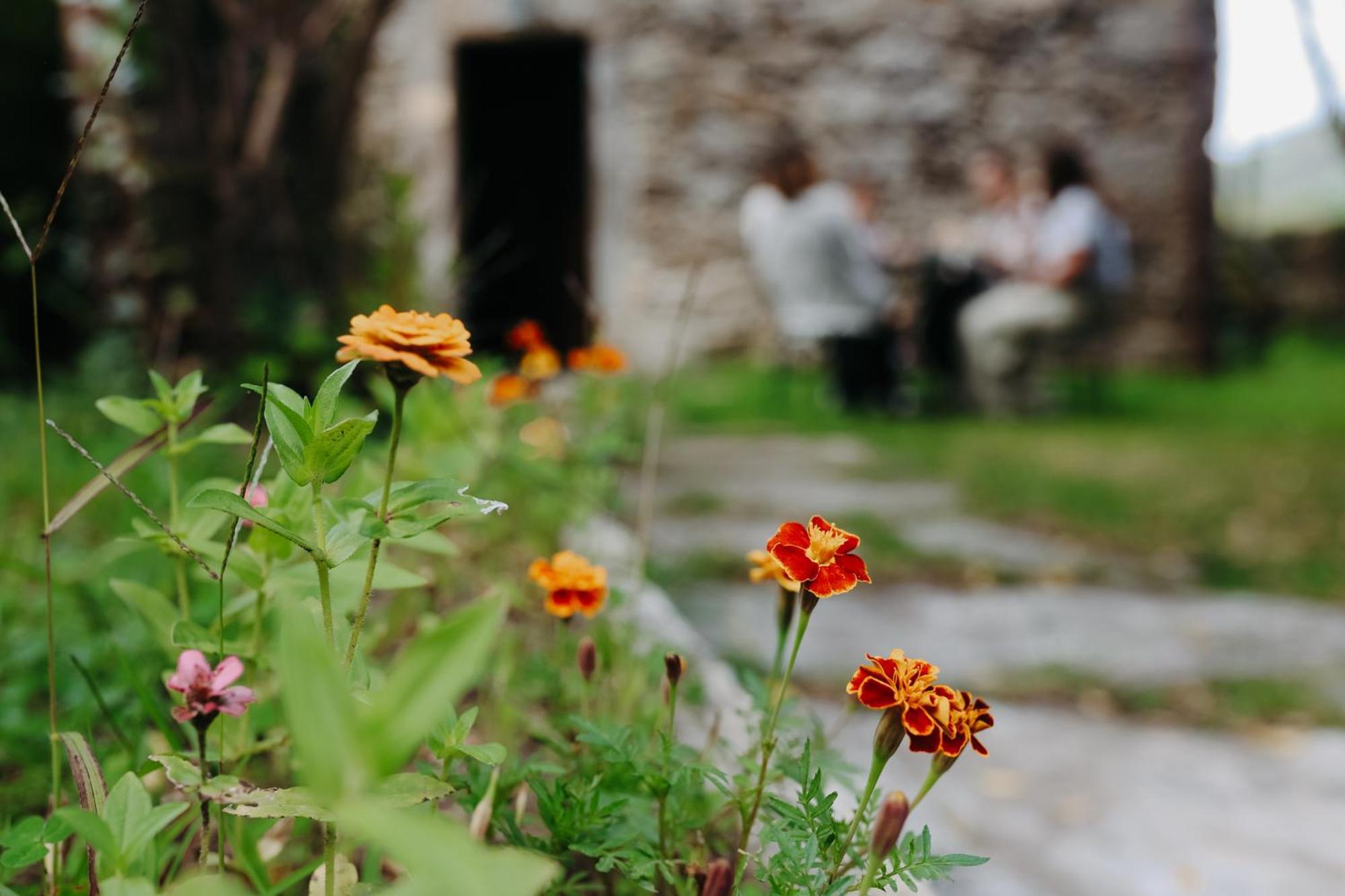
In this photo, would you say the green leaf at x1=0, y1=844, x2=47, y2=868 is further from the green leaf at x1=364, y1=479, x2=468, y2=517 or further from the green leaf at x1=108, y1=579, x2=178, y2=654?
the green leaf at x1=364, y1=479, x2=468, y2=517

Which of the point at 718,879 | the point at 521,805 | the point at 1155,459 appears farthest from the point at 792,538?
→ the point at 1155,459

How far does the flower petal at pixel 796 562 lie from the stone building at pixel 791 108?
5871 millimetres

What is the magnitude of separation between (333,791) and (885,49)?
714cm

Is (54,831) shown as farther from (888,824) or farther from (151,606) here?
(888,824)

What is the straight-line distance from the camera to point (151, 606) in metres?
0.90

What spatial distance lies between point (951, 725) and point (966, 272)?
5.68 m

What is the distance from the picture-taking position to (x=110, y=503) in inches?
88.7

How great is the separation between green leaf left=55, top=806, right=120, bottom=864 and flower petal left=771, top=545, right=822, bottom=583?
44 centimetres

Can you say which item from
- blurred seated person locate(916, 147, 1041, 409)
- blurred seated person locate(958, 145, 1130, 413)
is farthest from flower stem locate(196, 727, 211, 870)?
blurred seated person locate(916, 147, 1041, 409)

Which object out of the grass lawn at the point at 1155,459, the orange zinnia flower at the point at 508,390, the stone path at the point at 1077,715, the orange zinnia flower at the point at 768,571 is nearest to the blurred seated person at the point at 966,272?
the grass lawn at the point at 1155,459

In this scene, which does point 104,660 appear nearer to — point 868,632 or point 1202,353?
point 868,632

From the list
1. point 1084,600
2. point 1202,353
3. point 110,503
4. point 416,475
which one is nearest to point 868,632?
point 1084,600

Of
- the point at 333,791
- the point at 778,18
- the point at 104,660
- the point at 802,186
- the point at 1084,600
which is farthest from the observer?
the point at 778,18

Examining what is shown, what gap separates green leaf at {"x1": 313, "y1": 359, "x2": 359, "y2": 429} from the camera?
0.66 meters
